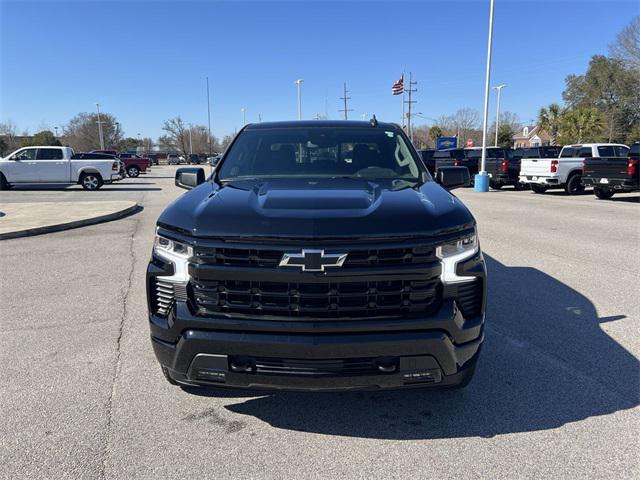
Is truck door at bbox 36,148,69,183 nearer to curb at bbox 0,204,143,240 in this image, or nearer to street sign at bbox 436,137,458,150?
curb at bbox 0,204,143,240

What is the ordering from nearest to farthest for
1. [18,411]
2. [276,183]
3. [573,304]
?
[18,411], [276,183], [573,304]

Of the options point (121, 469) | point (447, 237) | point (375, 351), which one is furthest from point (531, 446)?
point (121, 469)

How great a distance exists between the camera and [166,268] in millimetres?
2727

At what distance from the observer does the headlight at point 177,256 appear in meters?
2.66

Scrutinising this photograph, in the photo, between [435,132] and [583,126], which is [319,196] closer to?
[583,126]

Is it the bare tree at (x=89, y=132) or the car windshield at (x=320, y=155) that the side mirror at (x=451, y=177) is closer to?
the car windshield at (x=320, y=155)

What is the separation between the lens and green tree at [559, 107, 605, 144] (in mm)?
57594

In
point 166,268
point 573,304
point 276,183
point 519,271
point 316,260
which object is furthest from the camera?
point 519,271

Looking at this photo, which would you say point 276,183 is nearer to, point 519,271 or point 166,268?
point 166,268

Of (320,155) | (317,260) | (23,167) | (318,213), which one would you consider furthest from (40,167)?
(317,260)

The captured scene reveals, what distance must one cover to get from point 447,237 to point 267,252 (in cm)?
99

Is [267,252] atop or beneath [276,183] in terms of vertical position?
beneath

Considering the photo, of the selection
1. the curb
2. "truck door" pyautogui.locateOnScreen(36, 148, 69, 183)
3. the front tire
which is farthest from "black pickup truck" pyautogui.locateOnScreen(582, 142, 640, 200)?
"truck door" pyautogui.locateOnScreen(36, 148, 69, 183)

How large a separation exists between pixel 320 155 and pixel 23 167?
22349 millimetres
